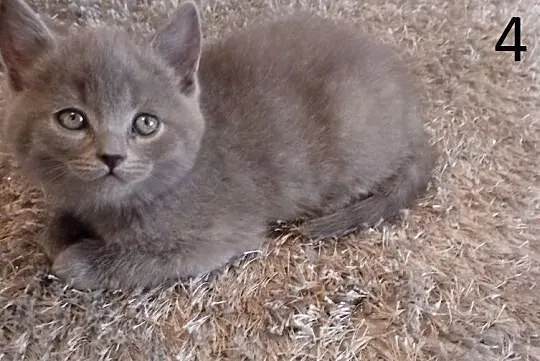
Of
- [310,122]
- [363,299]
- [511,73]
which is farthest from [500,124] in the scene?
[363,299]

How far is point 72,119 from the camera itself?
1120mm

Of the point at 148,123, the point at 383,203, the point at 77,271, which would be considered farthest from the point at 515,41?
the point at 77,271

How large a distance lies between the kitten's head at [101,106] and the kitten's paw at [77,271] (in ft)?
0.28

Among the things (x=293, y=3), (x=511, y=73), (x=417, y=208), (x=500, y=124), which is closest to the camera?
(x=417, y=208)

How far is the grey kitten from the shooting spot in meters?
1.13

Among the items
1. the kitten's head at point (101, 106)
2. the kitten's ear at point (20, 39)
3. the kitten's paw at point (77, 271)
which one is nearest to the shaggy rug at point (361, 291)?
the kitten's paw at point (77, 271)

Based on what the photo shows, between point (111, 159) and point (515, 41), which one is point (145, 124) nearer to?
point (111, 159)

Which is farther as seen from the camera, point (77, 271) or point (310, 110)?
point (310, 110)

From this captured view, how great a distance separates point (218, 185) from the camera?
1.28m

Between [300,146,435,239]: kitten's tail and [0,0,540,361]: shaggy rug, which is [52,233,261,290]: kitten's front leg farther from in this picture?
[300,146,435,239]: kitten's tail

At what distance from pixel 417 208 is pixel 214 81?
40 cm

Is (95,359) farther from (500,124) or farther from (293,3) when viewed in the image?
(293,3)

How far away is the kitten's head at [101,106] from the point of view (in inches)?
43.8

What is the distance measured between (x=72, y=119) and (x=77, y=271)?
0.24 metres
